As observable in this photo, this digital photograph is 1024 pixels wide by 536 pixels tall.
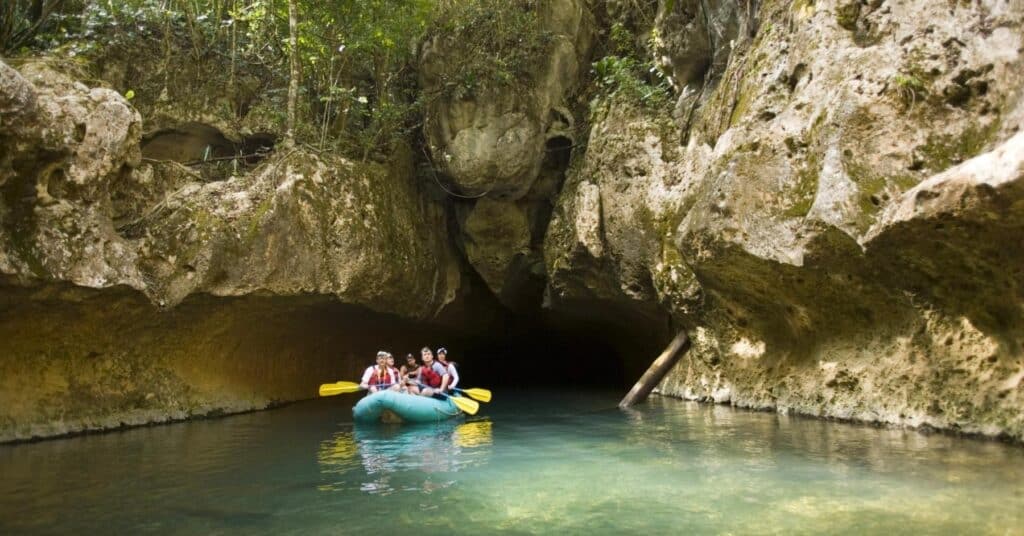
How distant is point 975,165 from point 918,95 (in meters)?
1.90

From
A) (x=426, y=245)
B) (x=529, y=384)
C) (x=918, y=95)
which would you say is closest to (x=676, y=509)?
(x=918, y=95)

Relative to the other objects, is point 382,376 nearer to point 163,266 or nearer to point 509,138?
point 163,266

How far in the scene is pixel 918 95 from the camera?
27.7 ft

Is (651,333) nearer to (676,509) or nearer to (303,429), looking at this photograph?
(303,429)

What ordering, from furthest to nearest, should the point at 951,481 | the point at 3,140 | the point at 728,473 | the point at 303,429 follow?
the point at 303,429, the point at 3,140, the point at 728,473, the point at 951,481

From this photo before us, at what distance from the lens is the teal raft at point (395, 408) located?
35.7 feet

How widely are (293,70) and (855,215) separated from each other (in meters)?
9.82

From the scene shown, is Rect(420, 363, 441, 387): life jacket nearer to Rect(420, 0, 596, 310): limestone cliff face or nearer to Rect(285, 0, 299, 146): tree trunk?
Rect(420, 0, 596, 310): limestone cliff face

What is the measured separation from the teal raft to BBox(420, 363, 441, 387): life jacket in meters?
1.41

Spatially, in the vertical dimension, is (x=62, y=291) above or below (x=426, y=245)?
below

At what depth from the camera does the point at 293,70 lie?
44.6 feet

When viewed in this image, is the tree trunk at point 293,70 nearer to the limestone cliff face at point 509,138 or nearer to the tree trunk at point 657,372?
the limestone cliff face at point 509,138

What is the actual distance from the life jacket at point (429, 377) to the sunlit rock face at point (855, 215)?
4.22 meters

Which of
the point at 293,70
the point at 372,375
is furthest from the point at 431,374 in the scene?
the point at 293,70
